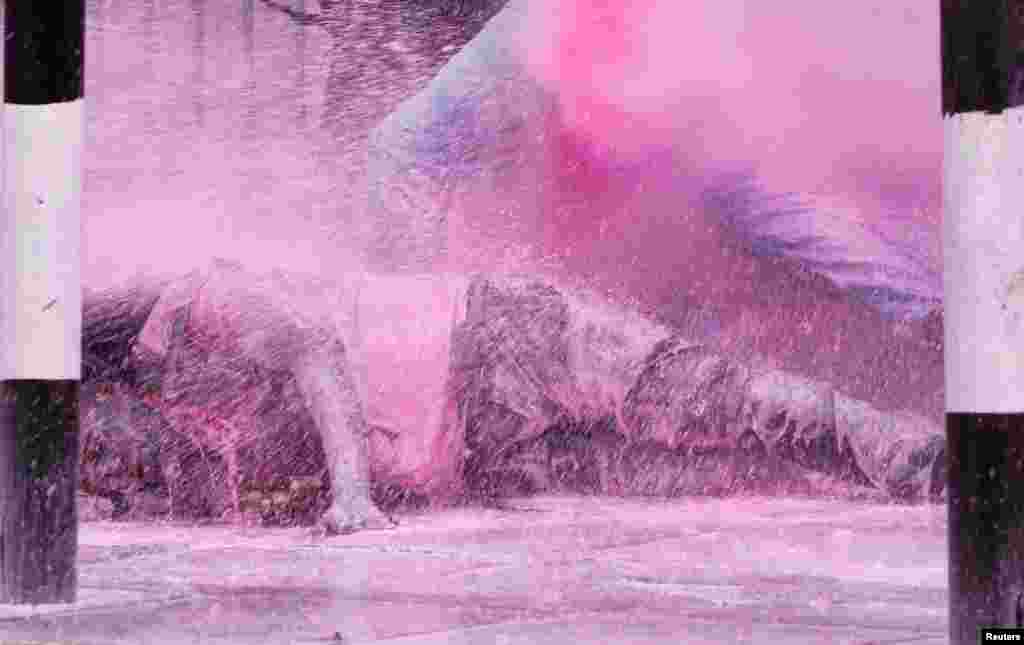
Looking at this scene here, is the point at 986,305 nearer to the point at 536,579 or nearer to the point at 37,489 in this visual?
the point at 536,579

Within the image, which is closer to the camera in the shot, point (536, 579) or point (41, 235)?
point (41, 235)

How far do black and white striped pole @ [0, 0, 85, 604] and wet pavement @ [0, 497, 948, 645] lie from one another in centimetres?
23

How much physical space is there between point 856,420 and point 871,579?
1062mm

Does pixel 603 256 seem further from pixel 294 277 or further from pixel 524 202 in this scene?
pixel 294 277

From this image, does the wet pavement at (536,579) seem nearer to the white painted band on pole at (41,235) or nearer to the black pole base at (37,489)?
the black pole base at (37,489)

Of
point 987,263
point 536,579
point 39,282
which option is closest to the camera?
point 987,263

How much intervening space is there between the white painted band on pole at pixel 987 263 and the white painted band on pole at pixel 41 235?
2.25 meters

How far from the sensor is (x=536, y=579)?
6113 millimetres

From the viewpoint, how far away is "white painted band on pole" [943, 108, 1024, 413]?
4148 millimetres

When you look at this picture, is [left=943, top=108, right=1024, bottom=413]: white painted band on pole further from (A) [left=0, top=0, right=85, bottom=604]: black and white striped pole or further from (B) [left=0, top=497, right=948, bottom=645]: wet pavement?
(A) [left=0, top=0, right=85, bottom=604]: black and white striped pole

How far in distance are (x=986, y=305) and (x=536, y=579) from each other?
2.29 m

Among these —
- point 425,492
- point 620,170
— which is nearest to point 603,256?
point 620,170

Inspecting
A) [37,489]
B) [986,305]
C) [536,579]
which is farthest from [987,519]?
[37,489]

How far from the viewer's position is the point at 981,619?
4223 mm
